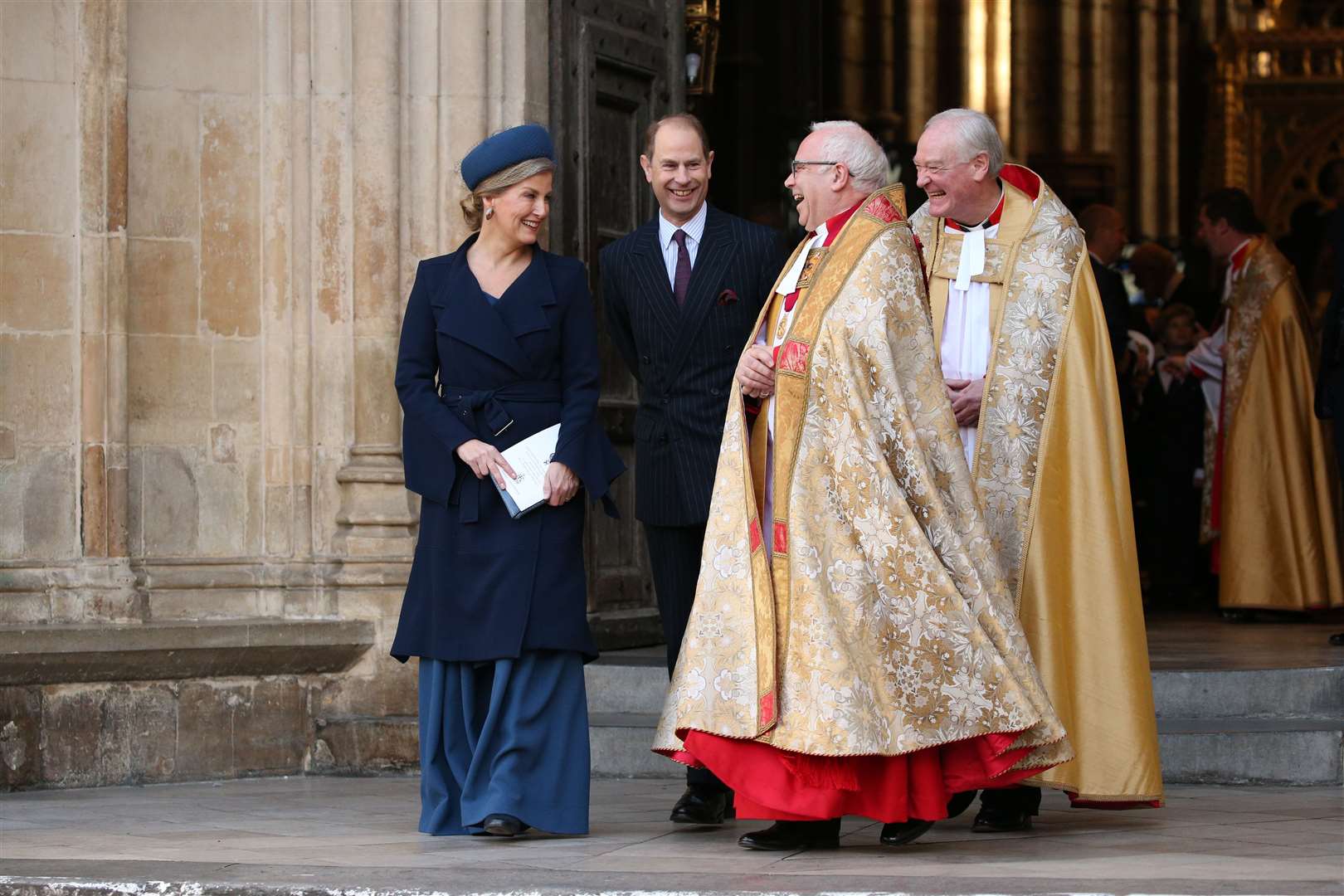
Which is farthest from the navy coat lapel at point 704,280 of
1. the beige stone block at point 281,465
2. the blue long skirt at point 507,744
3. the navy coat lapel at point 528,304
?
the beige stone block at point 281,465

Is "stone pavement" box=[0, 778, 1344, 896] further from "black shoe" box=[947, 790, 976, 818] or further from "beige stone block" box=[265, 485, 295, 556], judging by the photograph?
"beige stone block" box=[265, 485, 295, 556]

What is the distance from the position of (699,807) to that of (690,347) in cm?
125

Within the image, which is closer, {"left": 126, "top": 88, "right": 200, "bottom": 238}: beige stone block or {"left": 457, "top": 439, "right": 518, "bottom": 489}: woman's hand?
{"left": 457, "top": 439, "right": 518, "bottom": 489}: woman's hand

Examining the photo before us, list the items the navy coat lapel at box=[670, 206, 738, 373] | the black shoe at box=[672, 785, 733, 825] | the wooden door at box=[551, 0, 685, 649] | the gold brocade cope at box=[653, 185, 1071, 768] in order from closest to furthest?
1. the gold brocade cope at box=[653, 185, 1071, 768]
2. the black shoe at box=[672, 785, 733, 825]
3. the navy coat lapel at box=[670, 206, 738, 373]
4. the wooden door at box=[551, 0, 685, 649]

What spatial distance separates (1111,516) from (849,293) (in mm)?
1059

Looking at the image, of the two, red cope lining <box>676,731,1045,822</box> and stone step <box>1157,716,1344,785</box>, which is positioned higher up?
red cope lining <box>676,731,1045,822</box>

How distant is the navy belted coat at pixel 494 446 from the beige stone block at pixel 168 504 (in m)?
1.96

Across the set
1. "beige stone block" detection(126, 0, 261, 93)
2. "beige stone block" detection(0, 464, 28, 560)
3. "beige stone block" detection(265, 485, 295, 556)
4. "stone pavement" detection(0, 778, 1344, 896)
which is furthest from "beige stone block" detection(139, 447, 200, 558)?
"beige stone block" detection(126, 0, 261, 93)

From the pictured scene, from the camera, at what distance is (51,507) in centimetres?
775

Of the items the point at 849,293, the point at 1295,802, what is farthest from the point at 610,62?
the point at 1295,802

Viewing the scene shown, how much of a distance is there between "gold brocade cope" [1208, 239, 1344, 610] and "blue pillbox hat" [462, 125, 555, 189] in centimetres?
481

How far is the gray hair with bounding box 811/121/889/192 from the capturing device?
5.88m

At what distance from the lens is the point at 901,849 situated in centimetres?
576

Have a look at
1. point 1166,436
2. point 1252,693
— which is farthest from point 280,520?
point 1166,436
